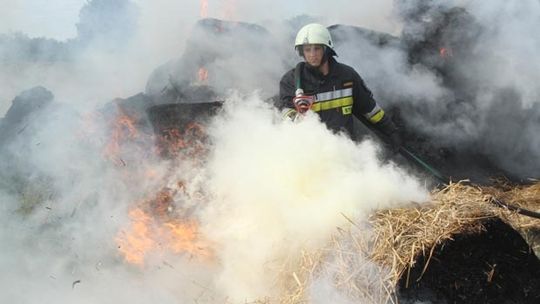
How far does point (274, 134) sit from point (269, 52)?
140 inches

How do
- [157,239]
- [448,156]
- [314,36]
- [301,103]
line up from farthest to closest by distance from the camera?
[448,156], [157,239], [314,36], [301,103]

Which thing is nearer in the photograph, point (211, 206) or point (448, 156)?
point (211, 206)

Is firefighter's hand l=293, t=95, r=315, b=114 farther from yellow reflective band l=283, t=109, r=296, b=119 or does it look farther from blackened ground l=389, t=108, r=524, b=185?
blackened ground l=389, t=108, r=524, b=185

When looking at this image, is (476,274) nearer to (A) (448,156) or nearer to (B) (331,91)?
(B) (331,91)

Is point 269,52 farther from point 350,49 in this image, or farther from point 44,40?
point 44,40

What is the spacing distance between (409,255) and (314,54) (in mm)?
2442

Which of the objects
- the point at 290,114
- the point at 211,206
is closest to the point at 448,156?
the point at 290,114

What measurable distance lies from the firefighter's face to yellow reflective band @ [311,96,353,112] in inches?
15.0

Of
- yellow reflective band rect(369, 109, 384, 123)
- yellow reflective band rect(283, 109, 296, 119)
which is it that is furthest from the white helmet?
yellow reflective band rect(369, 109, 384, 123)

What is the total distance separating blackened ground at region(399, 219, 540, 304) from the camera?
9.29ft

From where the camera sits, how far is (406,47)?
6.84 meters

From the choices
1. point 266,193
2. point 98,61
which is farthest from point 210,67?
point 266,193

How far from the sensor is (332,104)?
15.8ft

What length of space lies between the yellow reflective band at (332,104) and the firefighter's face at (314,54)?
0.38m
